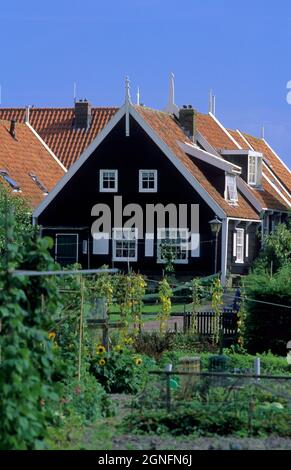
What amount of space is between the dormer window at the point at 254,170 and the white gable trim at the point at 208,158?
418 cm

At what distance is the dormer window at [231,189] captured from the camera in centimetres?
5522

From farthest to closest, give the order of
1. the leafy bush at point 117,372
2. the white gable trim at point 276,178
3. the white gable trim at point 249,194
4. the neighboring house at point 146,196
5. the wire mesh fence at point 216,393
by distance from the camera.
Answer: the white gable trim at point 276,178 → the white gable trim at point 249,194 → the neighboring house at point 146,196 → the leafy bush at point 117,372 → the wire mesh fence at point 216,393

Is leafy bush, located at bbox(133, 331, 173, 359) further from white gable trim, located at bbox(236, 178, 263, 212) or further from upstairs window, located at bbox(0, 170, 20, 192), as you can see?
white gable trim, located at bbox(236, 178, 263, 212)

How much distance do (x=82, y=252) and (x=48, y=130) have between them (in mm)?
12394

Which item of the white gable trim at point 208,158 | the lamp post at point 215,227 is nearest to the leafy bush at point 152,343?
the lamp post at point 215,227

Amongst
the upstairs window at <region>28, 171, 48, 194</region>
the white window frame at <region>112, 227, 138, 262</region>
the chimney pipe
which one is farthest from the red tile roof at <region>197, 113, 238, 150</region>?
the chimney pipe

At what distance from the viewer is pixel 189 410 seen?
16844 millimetres

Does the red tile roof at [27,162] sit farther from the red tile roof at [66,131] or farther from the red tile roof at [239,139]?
the red tile roof at [239,139]

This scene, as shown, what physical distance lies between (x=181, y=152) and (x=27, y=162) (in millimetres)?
8540

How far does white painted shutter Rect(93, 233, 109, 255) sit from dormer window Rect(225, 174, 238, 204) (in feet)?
17.9

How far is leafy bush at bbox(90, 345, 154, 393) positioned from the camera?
21281 mm

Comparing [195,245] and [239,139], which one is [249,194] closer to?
[195,245]

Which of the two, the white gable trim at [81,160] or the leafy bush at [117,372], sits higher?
the white gable trim at [81,160]

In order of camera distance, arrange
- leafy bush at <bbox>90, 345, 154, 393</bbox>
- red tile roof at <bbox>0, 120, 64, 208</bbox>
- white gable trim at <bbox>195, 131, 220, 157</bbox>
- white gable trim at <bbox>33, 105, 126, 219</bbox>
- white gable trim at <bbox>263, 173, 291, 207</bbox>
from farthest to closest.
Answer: white gable trim at <bbox>263, 173, 291, 207</bbox> < white gable trim at <bbox>195, 131, 220, 157</bbox> < red tile roof at <bbox>0, 120, 64, 208</bbox> < white gable trim at <bbox>33, 105, 126, 219</bbox> < leafy bush at <bbox>90, 345, 154, 393</bbox>
